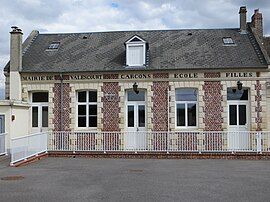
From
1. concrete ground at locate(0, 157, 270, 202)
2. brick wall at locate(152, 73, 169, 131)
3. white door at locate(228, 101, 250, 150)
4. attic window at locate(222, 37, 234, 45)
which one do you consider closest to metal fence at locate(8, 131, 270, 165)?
brick wall at locate(152, 73, 169, 131)

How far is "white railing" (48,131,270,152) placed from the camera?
663 inches

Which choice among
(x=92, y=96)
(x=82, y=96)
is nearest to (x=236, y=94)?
(x=92, y=96)

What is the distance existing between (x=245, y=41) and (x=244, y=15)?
5.76 feet

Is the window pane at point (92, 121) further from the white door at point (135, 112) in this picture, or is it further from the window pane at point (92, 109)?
the white door at point (135, 112)

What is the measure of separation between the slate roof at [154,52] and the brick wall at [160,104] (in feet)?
2.63

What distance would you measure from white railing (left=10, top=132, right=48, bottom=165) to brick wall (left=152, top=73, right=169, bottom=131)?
5096 mm

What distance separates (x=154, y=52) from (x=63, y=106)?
17.4ft

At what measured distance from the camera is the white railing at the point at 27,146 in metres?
13.6

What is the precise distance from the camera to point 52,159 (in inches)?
633

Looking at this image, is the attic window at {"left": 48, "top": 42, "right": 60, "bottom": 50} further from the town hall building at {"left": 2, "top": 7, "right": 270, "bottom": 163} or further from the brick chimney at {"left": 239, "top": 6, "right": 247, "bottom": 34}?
the brick chimney at {"left": 239, "top": 6, "right": 247, "bottom": 34}

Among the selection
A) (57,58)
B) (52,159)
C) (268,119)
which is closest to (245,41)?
(268,119)

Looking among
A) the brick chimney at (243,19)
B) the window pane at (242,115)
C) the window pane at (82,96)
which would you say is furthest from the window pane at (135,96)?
the brick chimney at (243,19)

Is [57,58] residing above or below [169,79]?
above

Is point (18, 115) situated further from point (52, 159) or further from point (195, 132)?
point (195, 132)
